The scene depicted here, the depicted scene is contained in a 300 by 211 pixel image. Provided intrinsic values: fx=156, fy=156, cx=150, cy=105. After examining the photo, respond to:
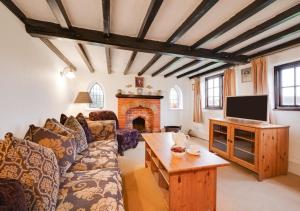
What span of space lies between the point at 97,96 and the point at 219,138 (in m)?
3.91

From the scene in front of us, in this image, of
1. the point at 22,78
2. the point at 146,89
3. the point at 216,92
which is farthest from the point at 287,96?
the point at 22,78

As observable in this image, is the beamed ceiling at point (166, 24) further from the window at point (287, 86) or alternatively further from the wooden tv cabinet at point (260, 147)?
the wooden tv cabinet at point (260, 147)

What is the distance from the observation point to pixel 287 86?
9.28ft

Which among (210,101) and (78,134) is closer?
(78,134)

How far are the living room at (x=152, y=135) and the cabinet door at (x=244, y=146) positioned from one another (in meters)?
0.02

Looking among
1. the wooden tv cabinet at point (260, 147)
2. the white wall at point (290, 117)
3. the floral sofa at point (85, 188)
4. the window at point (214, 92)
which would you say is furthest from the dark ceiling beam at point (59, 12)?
the window at point (214, 92)

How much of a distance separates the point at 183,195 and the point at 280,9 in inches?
90.2

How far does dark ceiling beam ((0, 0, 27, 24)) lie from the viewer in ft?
5.55

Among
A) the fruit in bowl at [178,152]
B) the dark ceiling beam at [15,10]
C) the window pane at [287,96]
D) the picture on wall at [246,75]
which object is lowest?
the fruit in bowl at [178,152]

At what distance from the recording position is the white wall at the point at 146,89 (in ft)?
16.4

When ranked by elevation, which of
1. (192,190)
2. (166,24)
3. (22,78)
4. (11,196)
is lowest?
(192,190)

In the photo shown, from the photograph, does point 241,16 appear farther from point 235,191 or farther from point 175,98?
point 175,98

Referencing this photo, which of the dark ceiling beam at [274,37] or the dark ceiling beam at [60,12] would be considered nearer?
the dark ceiling beam at [60,12]

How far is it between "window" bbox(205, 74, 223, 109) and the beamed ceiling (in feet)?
4.76
